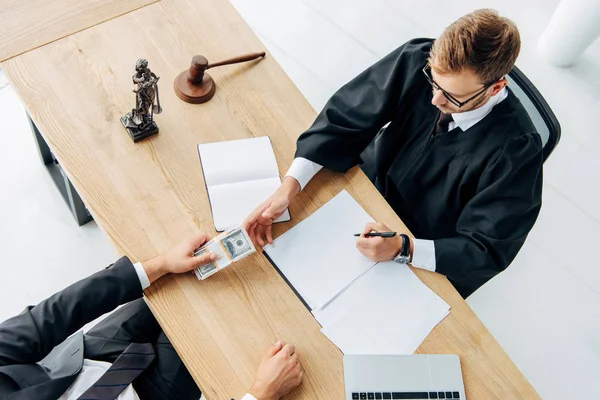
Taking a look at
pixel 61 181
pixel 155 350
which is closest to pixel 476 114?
pixel 155 350

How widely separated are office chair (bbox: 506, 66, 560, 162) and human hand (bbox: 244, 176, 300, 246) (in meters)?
0.71

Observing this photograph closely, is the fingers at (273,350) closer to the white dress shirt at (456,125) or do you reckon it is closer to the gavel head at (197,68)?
the white dress shirt at (456,125)

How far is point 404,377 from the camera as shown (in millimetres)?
1679

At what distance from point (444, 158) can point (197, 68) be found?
78 centimetres

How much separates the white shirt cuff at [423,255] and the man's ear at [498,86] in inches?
17.7

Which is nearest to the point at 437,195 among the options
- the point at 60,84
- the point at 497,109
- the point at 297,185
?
the point at 497,109

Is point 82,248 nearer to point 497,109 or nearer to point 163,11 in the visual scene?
point 163,11

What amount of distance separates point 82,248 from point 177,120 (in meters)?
0.97

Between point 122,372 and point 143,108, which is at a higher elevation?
point 143,108

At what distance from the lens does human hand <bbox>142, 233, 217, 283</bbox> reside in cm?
168

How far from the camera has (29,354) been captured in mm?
1672

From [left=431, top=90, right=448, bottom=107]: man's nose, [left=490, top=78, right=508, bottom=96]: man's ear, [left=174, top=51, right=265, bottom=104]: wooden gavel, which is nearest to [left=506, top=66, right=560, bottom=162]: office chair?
[left=490, top=78, right=508, bottom=96]: man's ear

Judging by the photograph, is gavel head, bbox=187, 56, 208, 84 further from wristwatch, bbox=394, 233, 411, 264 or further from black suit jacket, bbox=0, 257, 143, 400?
wristwatch, bbox=394, 233, 411, 264

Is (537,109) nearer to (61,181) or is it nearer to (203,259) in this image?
(203,259)
